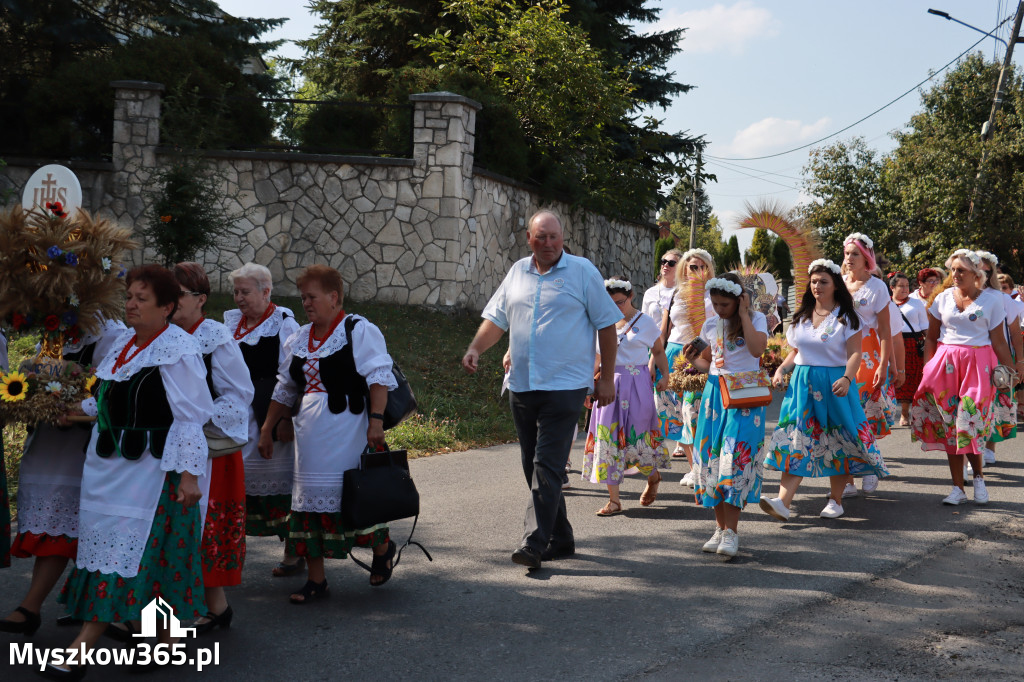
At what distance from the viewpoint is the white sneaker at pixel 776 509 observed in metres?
6.92

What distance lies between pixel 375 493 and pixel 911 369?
904 centimetres

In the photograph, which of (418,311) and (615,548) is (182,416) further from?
(418,311)

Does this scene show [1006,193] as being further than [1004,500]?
Yes

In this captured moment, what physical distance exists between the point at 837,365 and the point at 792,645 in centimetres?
326

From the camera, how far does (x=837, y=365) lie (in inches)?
289

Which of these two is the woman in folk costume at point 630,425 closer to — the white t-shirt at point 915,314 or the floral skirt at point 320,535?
the floral skirt at point 320,535

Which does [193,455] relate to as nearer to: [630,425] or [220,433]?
[220,433]

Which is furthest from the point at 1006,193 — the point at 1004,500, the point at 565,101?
the point at 1004,500

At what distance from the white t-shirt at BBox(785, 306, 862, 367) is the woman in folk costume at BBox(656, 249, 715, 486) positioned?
758mm

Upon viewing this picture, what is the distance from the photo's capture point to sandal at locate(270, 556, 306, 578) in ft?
18.5

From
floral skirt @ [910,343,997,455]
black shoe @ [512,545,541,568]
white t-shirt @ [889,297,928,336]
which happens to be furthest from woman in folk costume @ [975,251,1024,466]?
black shoe @ [512,545,541,568]

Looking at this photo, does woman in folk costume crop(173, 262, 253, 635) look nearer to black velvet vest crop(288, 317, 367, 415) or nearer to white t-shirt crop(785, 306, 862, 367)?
black velvet vest crop(288, 317, 367, 415)

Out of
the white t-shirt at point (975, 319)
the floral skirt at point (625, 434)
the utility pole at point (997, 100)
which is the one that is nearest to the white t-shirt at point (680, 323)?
the floral skirt at point (625, 434)

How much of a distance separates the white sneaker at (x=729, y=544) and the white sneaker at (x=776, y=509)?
83 centimetres
